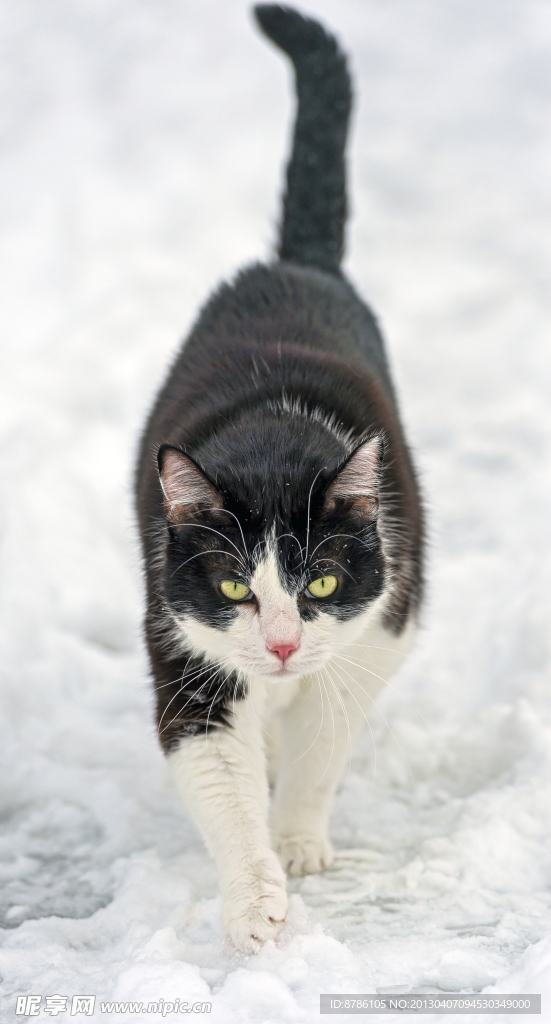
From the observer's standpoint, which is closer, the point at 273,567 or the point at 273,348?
the point at 273,567

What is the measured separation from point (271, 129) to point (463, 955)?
630cm

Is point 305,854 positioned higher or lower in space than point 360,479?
lower

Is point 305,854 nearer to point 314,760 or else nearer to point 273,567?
point 314,760

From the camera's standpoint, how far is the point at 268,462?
76.2 inches

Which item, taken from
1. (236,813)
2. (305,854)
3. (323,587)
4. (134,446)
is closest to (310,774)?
(305,854)

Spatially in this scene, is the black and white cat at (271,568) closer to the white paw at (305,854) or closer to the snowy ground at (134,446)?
the white paw at (305,854)

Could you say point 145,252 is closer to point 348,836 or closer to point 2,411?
point 2,411

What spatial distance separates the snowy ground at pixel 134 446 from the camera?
79.0 inches

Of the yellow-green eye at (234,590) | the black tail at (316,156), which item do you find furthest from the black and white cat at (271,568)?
the black tail at (316,156)

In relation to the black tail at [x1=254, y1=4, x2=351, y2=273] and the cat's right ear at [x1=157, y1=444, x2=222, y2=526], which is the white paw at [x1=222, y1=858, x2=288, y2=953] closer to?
the cat's right ear at [x1=157, y1=444, x2=222, y2=526]

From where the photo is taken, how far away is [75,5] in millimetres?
6742

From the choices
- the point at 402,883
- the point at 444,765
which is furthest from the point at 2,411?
the point at 402,883

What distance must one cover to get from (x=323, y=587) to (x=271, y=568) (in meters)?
0.13

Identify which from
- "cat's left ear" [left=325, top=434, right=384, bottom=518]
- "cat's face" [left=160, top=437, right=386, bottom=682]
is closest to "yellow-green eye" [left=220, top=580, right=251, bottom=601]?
"cat's face" [left=160, top=437, right=386, bottom=682]
